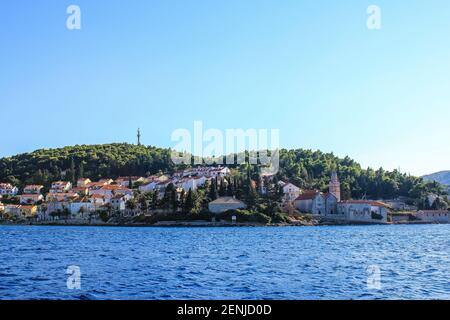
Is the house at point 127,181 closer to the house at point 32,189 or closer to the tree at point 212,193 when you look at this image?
the house at point 32,189

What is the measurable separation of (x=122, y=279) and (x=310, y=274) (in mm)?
6517

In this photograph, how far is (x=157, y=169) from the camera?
420ft

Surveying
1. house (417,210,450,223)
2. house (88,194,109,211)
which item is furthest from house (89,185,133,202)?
house (417,210,450,223)

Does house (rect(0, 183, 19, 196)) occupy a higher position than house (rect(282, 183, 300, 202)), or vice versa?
house (rect(0, 183, 19, 196))

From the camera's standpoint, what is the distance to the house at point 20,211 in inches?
3765

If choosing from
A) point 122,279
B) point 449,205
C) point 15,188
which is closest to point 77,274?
point 122,279

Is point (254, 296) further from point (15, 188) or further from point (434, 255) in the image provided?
point (15, 188)

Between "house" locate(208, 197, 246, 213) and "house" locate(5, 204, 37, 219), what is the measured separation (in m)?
36.0

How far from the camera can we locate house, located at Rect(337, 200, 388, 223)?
8525cm

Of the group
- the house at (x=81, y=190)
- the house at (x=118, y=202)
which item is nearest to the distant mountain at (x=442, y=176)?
the house at (x=81, y=190)

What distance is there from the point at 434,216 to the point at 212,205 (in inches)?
1578

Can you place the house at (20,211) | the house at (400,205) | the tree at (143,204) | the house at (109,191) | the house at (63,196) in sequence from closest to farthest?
the tree at (143,204)
the house at (20,211)
the house at (63,196)
the house at (400,205)
the house at (109,191)

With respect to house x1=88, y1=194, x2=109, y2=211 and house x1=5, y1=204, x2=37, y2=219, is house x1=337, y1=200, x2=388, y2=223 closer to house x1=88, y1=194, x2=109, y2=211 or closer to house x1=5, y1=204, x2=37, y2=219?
house x1=88, y1=194, x2=109, y2=211
